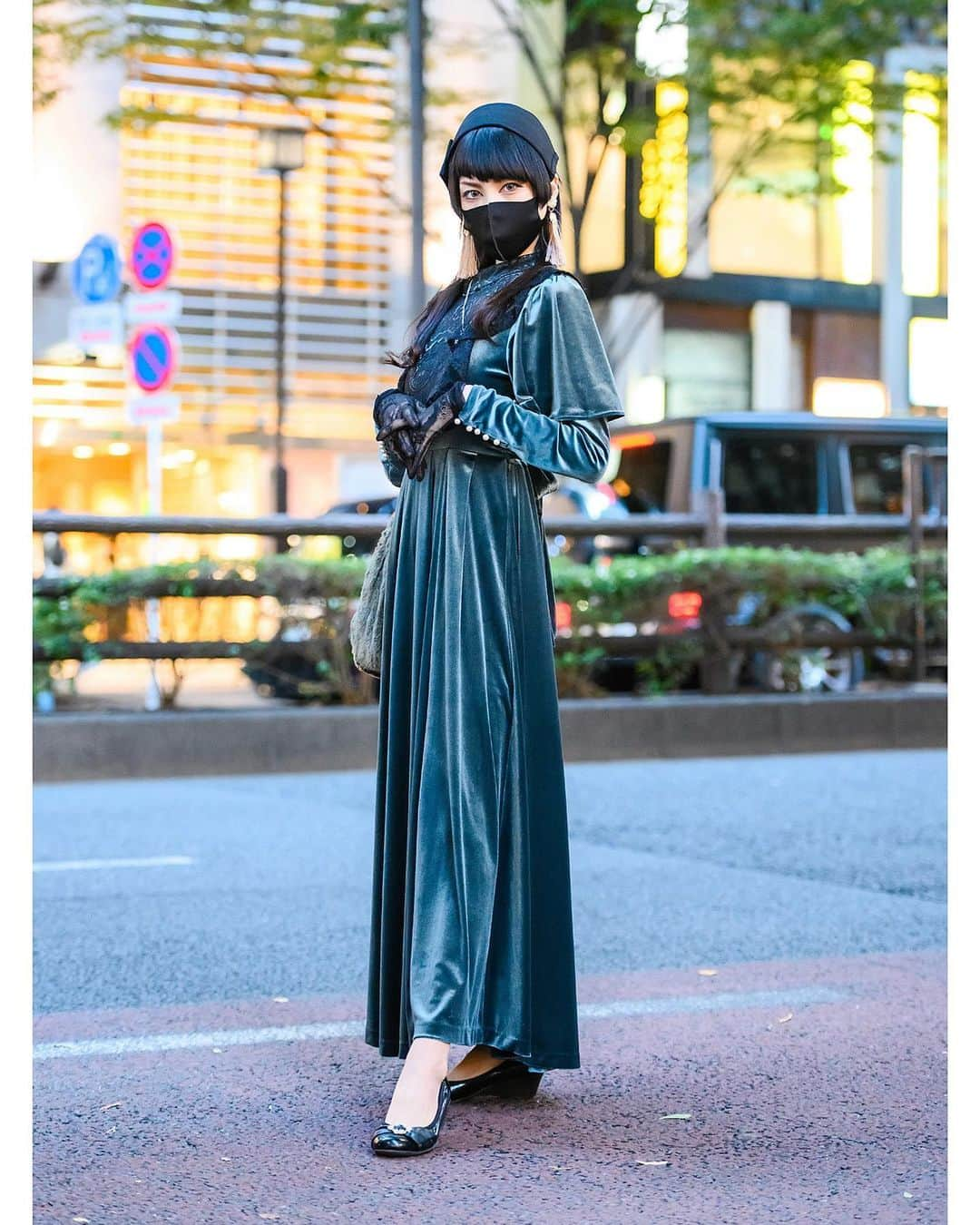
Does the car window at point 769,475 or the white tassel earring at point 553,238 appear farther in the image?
the car window at point 769,475

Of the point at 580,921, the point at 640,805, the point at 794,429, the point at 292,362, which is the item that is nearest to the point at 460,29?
the point at 292,362

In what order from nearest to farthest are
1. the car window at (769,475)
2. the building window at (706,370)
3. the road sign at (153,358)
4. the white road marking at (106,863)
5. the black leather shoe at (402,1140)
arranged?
1. the black leather shoe at (402,1140)
2. the white road marking at (106,863)
3. the road sign at (153,358)
4. the car window at (769,475)
5. the building window at (706,370)

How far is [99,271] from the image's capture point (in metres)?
13.6

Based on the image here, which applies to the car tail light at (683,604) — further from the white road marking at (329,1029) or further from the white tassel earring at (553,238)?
the white tassel earring at (553,238)

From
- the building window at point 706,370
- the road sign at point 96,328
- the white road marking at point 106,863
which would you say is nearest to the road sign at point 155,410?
the road sign at point 96,328

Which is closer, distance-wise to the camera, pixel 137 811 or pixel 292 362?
pixel 137 811

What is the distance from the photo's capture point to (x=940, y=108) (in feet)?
66.1

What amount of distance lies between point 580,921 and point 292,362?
20.5 meters

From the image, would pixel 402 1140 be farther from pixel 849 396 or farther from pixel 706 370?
pixel 849 396

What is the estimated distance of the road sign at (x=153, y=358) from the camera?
13.3 metres

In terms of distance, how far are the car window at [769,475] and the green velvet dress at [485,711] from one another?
34.0 ft

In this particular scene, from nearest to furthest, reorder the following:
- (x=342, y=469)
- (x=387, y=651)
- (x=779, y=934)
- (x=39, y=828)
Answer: (x=387, y=651)
(x=779, y=934)
(x=39, y=828)
(x=342, y=469)

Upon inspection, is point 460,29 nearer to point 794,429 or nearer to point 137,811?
point 794,429

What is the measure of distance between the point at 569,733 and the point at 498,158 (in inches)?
283
